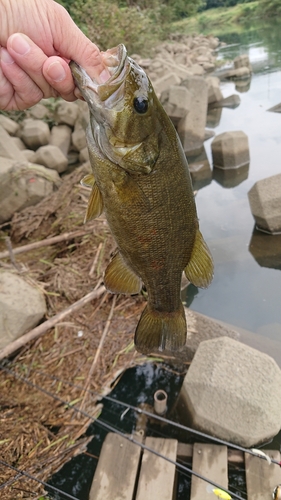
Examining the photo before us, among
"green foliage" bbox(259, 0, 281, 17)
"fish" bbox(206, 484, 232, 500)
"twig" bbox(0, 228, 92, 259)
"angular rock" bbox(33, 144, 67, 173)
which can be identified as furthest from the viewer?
"green foliage" bbox(259, 0, 281, 17)

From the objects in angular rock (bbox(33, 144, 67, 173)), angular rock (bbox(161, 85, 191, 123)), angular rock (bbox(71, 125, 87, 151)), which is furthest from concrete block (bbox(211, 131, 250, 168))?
angular rock (bbox(33, 144, 67, 173))

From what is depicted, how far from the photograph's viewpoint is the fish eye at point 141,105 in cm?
156

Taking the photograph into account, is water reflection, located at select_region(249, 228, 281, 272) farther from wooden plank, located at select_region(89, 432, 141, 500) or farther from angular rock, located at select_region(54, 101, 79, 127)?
angular rock, located at select_region(54, 101, 79, 127)

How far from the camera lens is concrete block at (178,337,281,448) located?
3363 millimetres

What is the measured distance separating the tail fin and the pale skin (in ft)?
4.13

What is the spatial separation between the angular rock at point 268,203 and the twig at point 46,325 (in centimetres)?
323

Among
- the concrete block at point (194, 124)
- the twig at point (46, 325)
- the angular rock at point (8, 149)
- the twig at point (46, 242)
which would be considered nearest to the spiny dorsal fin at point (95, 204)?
the twig at point (46, 325)

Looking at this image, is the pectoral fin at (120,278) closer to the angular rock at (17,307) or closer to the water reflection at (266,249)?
the angular rock at (17,307)

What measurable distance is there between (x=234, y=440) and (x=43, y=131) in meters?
8.73

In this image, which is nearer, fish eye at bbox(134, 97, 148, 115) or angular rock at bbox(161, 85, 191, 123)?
fish eye at bbox(134, 97, 148, 115)

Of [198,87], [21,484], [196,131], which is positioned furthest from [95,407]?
[198,87]

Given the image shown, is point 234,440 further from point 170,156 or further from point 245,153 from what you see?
point 245,153

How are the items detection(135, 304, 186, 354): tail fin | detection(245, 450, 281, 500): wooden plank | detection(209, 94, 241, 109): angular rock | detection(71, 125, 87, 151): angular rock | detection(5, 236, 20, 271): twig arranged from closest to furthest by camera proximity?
detection(135, 304, 186, 354): tail fin, detection(245, 450, 281, 500): wooden plank, detection(5, 236, 20, 271): twig, detection(71, 125, 87, 151): angular rock, detection(209, 94, 241, 109): angular rock

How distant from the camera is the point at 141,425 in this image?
3859mm
